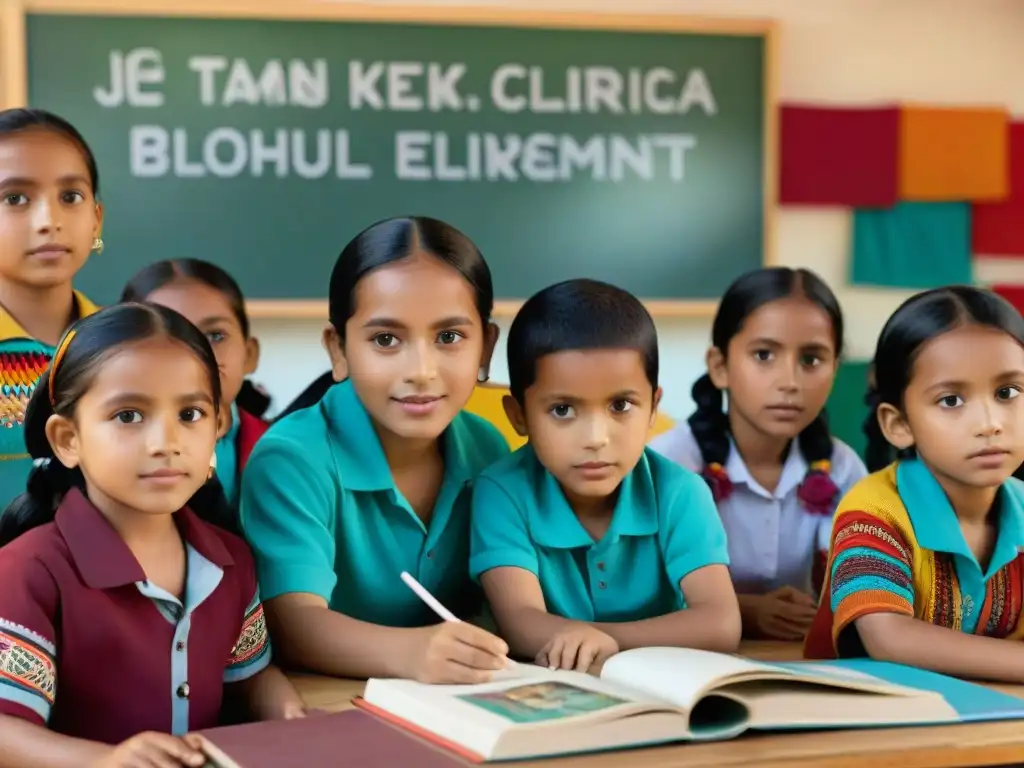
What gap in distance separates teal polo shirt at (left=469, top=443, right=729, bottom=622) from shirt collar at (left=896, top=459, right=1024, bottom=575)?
219 mm

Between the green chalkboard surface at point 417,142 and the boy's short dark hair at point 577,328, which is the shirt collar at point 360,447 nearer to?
the boy's short dark hair at point 577,328

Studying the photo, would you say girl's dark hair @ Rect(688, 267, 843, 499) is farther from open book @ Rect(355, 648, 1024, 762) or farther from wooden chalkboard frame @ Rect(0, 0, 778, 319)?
wooden chalkboard frame @ Rect(0, 0, 778, 319)

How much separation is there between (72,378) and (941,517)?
0.89 meters

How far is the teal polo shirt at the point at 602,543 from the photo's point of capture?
1446 mm

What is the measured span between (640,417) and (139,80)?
209cm

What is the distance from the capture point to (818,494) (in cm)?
190

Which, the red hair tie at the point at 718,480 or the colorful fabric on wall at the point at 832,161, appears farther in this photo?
the colorful fabric on wall at the point at 832,161

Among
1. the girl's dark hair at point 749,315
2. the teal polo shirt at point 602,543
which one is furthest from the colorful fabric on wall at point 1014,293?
the teal polo shirt at point 602,543

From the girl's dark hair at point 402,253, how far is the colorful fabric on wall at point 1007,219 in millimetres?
2354

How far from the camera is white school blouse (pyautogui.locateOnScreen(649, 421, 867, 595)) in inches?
75.1

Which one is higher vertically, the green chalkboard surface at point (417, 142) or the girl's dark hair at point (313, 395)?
the green chalkboard surface at point (417, 142)

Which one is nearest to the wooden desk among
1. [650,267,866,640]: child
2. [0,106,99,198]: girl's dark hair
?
[650,267,866,640]: child

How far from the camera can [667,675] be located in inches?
40.2

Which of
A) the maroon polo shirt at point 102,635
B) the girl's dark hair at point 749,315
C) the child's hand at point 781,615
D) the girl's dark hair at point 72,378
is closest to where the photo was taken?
the maroon polo shirt at point 102,635
